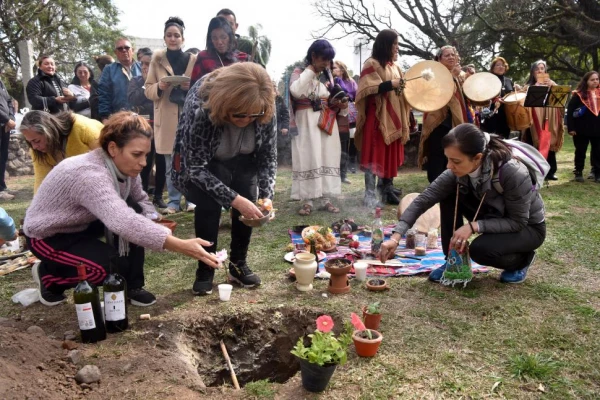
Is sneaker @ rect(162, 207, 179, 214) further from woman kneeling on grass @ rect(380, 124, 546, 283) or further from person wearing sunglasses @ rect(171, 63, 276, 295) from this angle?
woman kneeling on grass @ rect(380, 124, 546, 283)

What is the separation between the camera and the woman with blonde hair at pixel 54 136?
10.7ft

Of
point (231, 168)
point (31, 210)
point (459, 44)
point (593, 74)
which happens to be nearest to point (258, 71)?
point (231, 168)

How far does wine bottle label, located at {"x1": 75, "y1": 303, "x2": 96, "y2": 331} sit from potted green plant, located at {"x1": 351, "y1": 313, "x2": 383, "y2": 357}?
155 centimetres

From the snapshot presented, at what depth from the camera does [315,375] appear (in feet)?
6.82

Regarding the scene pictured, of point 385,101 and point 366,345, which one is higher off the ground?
point 385,101

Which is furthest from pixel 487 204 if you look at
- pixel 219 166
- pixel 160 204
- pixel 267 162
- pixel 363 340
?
pixel 160 204

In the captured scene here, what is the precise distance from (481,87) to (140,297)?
529 cm

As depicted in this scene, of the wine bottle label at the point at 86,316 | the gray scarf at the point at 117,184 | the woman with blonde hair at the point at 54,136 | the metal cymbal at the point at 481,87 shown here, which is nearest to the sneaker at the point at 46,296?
the gray scarf at the point at 117,184

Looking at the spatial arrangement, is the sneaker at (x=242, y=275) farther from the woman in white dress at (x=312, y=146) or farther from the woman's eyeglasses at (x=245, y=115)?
the woman in white dress at (x=312, y=146)

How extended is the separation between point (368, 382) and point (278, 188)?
5711 millimetres

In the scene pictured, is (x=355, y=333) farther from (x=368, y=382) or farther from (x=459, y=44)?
(x=459, y=44)

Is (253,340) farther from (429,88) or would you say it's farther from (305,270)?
(429,88)

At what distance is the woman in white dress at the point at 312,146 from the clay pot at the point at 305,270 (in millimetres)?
2356

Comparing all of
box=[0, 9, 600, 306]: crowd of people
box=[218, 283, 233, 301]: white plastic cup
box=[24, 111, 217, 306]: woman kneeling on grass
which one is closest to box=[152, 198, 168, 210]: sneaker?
box=[0, 9, 600, 306]: crowd of people
